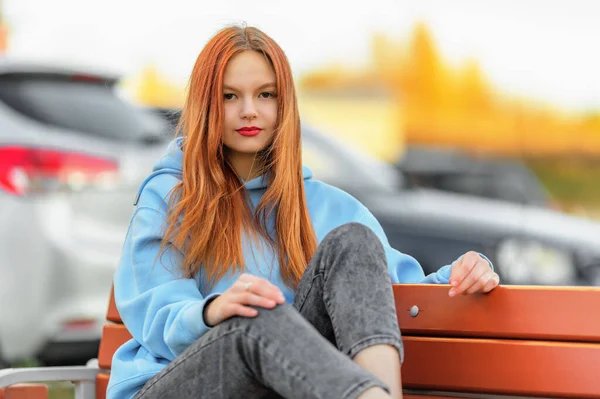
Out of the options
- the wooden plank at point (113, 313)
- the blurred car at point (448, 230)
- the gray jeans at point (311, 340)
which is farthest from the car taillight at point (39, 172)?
the gray jeans at point (311, 340)

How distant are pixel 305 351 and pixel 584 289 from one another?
0.57 metres

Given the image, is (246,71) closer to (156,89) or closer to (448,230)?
(448,230)

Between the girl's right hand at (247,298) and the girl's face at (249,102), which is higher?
the girl's face at (249,102)

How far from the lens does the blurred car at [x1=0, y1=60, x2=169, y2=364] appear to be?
16.5ft

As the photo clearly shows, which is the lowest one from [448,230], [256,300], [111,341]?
[448,230]

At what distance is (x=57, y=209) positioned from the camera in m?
5.07

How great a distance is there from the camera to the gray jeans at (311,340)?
2302 mm

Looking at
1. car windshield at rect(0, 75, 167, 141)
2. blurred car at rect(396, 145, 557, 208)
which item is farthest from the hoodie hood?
blurred car at rect(396, 145, 557, 208)

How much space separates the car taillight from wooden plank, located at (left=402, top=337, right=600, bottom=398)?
2.66m

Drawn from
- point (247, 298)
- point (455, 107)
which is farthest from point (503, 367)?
point (455, 107)

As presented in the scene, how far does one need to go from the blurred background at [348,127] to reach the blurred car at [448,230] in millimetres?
10

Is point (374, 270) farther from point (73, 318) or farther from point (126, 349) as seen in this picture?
point (73, 318)

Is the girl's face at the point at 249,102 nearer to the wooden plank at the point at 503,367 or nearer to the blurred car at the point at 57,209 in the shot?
the wooden plank at the point at 503,367

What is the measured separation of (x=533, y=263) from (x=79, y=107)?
92.9 inches
